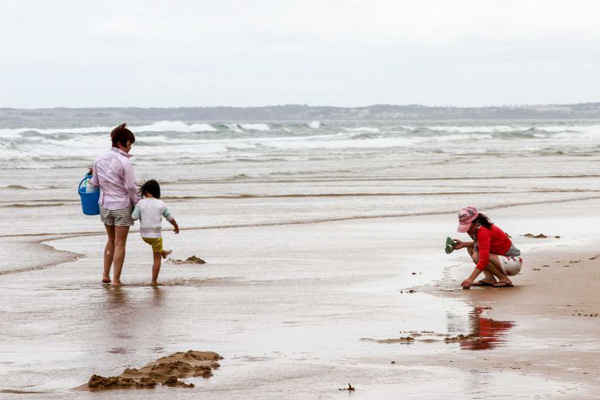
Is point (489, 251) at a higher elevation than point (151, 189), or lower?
lower

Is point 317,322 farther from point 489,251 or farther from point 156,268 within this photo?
point 156,268

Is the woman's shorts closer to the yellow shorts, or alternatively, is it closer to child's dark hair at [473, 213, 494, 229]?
child's dark hair at [473, 213, 494, 229]

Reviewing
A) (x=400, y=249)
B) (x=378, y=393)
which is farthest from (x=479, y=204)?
(x=378, y=393)

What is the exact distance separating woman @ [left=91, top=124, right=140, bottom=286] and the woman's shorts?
335 centimetres

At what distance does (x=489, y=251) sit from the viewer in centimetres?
1022

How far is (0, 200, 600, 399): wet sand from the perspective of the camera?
6.18m

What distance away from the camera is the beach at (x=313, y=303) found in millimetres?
6281

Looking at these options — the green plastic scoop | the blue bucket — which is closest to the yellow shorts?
the blue bucket

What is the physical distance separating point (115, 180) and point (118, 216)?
13.5 inches

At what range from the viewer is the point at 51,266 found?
12.0 metres

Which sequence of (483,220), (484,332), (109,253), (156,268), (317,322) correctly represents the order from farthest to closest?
(109,253)
(156,268)
(483,220)
(317,322)
(484,332)

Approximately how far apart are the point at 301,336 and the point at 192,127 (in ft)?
259

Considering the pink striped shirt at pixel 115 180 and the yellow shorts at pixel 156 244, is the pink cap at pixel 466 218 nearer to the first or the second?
the yellow shorts at pixel 156 244

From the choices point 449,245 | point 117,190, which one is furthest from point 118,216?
point 449,245
